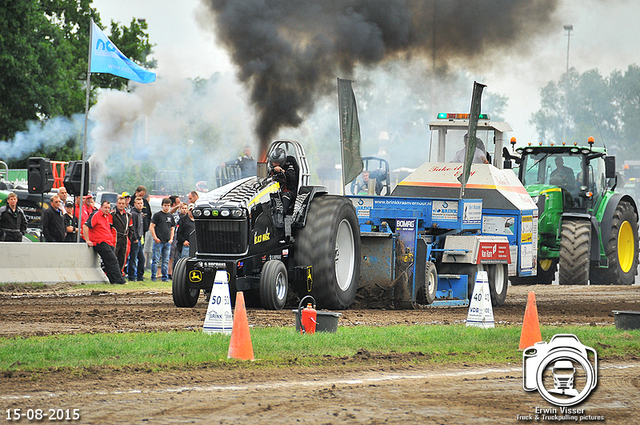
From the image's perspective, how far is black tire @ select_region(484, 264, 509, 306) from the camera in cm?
1404

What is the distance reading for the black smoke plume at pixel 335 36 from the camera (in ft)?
44.7

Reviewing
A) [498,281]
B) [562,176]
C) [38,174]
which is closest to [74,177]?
[38,174]

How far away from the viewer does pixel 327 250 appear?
1175 centimetres

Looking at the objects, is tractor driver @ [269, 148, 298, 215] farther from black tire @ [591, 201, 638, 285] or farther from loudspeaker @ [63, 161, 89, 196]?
black tire @ [591, 201, 638, 285]

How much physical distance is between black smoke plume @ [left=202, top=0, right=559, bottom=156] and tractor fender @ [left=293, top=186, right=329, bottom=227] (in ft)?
4.52

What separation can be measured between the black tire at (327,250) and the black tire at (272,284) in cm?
53

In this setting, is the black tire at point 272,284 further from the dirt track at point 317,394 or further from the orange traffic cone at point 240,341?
the orange traffic cone at point 240,341

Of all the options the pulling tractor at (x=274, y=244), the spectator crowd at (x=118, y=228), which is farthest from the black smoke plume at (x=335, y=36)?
the spectator crowd at (x=118, y=228)

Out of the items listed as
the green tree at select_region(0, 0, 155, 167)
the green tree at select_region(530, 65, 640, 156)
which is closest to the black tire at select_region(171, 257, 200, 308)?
the green tree at select_region(0, 0, 155, 167)

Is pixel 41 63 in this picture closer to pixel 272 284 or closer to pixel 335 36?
pixel 335 36

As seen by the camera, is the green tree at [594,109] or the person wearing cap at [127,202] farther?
the green tree at [594,109]

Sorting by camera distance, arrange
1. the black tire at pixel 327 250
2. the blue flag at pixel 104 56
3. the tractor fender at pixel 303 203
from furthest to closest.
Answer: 1. the blue flag at pixel 104 56
2. the tractor fender at pixel 303 203
3. the black tire at pixel 327 250

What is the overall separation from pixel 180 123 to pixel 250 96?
30.8 metres

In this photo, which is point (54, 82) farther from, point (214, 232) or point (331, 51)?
point (214, 232)
